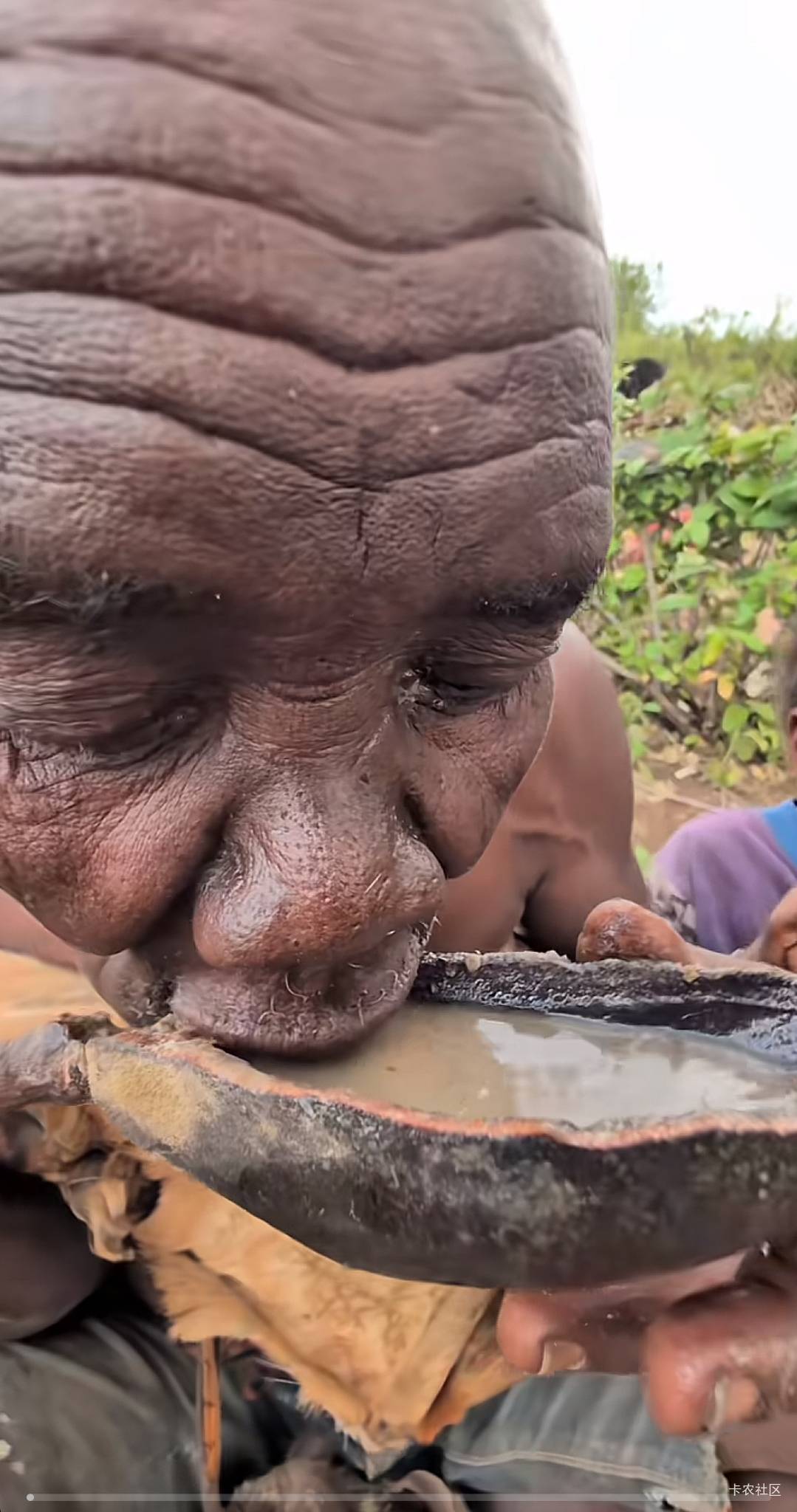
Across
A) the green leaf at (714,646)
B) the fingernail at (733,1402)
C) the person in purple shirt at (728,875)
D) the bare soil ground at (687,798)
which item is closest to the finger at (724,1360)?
the fingernail at (733,1402)

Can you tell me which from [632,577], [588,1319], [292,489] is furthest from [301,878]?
[632,577]

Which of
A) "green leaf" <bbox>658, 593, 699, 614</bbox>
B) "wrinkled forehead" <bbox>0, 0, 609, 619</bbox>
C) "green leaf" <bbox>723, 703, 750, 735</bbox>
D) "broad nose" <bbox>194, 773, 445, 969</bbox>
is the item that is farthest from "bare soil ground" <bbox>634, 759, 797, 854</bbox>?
"wrinkled forehead" <bbox>0, 0, 609, 619</bbox>

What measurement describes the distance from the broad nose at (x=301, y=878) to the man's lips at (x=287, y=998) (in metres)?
0.04

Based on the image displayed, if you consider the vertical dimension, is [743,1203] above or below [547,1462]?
above

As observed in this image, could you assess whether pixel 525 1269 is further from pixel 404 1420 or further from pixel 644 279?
pixel 644 279

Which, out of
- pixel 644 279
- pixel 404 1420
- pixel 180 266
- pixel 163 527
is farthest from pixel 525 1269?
pixel 644 279

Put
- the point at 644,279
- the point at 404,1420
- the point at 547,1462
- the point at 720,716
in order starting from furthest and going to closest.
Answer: the point at 644,279 < the point at 720,716 < the point at 547,1462 < the point at 404,1420

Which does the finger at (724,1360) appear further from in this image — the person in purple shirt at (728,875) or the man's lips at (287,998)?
the person in purple shirt at (728,875)

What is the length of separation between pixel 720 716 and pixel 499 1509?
4394 mm

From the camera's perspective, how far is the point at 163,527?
0.56 metres

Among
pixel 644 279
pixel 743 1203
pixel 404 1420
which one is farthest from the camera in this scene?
pixel 644 279

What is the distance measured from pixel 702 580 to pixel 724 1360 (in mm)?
4597

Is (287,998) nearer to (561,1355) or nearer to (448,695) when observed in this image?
(448,695)

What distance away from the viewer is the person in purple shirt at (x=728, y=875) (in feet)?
8.27
